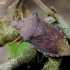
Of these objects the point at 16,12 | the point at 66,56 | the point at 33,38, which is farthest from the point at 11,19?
the point at 66,56

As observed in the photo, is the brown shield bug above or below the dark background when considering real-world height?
above

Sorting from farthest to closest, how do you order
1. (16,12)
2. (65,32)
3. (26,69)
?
1. (16,12)
2. (65,32)
3. (26,69)

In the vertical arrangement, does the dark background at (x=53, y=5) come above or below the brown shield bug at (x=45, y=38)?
below

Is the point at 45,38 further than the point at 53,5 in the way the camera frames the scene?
No

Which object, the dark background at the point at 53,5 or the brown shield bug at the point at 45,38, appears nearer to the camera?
the brown shield bug at the point at 45,38

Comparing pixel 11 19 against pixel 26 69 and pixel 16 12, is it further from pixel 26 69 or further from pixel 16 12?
pixel 26 69

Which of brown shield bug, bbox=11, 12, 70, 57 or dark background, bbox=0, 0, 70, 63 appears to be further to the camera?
dark background, bbox=0, 0, 70, 63

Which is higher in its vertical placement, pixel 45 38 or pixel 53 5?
pixel 45 38

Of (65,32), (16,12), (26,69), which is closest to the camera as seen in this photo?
(26,69)
